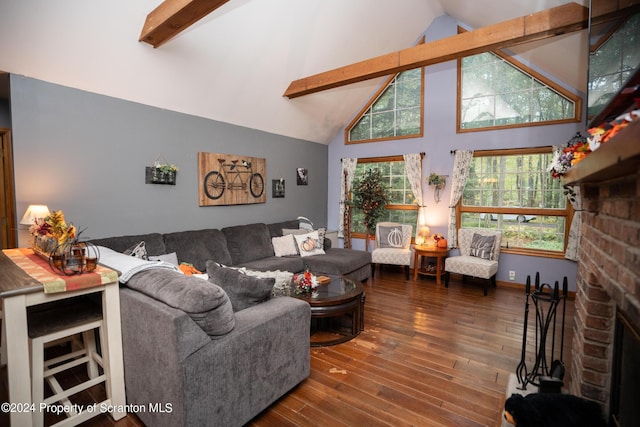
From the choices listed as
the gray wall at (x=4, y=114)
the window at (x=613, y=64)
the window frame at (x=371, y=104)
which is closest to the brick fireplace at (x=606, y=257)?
the window at (x=613, y=64)

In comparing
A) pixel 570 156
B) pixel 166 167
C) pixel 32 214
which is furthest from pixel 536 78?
pixel 32 214

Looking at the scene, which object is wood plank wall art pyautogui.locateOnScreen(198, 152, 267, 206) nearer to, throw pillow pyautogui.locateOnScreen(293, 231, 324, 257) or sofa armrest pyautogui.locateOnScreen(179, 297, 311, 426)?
throw pillow pyautogui.locateOnScreen(293, 231, 324, 257)

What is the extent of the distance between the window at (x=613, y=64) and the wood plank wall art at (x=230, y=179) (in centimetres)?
396

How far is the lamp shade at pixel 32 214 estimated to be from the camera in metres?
2.60

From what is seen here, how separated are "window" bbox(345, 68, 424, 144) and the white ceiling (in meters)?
0.48

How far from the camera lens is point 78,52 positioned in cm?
281

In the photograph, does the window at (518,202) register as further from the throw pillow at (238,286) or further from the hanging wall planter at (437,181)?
the throw pillow at (238,286)

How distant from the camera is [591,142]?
1.28 metres

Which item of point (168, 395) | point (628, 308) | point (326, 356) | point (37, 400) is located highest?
point (628, 308)

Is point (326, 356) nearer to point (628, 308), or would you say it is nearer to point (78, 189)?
point (628, 308)

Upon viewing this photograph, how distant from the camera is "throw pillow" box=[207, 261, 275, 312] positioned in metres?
2.07

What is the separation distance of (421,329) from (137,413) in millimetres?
2553

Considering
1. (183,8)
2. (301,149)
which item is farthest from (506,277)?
(183,8)

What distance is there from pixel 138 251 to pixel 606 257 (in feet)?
11.6
